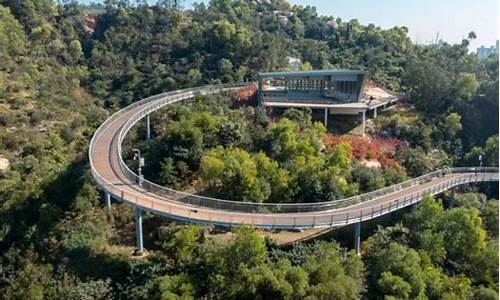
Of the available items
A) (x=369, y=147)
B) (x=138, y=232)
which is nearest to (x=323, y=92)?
(x=369, y=147)

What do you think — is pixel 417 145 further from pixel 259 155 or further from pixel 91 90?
pixel 91 90

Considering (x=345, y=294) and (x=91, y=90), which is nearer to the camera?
(x=345, y=294)

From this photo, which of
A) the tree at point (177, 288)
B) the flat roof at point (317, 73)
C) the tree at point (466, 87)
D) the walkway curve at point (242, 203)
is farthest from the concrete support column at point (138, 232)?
the tree at point (466, 87)

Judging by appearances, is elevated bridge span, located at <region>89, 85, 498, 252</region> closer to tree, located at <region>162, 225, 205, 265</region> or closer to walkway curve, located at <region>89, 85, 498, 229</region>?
walkway curve, located at <region>89, 85, 498, 229</region>

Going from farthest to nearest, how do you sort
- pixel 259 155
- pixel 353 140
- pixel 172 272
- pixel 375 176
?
1. pixel 353 140
2. pixel 375 176
3. pixel 259 155
4. pixel 172 272

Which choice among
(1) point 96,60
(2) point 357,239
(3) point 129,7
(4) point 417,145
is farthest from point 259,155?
(3) point 129,7

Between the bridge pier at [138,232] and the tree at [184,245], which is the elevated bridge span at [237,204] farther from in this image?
the tree at [184,245]
